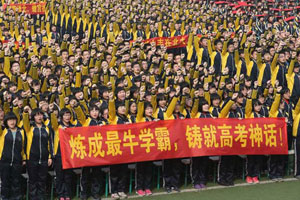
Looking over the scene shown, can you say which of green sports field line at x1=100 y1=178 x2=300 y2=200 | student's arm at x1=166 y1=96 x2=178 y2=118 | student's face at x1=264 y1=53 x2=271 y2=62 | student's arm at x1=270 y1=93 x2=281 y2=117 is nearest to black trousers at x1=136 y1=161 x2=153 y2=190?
green sports field line at x1=100 y1=178 x2=300 y2=200

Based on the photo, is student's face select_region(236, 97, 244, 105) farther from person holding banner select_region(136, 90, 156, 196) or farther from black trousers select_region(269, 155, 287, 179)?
person holding banner select_region(136, 90, 156, 196)

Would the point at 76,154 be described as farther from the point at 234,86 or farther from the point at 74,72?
the point at 234,86

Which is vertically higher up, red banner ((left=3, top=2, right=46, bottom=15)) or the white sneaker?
red banner ((left=3, top=2, right=46, bottom=15))

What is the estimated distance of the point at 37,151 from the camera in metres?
7.51

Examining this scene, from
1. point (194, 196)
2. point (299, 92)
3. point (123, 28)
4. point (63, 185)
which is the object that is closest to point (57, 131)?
point (63, 185)

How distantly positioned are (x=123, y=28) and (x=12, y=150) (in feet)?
26.3

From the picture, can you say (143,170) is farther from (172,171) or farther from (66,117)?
(66,117)

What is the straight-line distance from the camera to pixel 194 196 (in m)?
8.17

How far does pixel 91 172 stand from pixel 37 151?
96 cm

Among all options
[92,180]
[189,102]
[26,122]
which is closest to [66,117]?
[26,122]

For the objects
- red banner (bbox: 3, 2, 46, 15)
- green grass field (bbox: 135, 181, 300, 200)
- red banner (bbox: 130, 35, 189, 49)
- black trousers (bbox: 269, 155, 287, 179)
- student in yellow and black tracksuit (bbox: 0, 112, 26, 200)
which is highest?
red banner (bbox: 3, 2, 46, 15)

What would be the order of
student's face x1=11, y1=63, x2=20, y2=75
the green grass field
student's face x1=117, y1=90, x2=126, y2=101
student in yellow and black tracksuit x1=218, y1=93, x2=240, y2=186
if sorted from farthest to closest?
1. student's face x1=11, y1=63, x2=20, y2=75
2. student in yellow and black tracksuit x1=218, y1=93, x2=240, y2=186
3. student's face x1=117, y1=90, x2=126, y2=101
4. the green grass field

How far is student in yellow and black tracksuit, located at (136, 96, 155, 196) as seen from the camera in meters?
8.20

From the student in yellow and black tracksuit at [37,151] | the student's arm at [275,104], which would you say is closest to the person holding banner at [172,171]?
the student's arm at [275,104]
